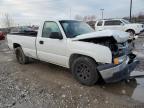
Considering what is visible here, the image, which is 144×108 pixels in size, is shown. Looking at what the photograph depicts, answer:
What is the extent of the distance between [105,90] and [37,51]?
9.29 feet

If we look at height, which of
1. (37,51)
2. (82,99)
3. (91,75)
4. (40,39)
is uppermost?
(40,39)

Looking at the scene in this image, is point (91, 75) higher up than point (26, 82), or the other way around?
point (91, 75)

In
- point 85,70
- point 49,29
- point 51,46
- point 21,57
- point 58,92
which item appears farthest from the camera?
point 21,57

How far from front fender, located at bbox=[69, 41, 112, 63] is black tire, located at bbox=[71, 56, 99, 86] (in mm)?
178

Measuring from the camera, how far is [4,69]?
6.88 metres

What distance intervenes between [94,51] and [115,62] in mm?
567

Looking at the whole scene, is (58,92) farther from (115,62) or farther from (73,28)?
(73,28)

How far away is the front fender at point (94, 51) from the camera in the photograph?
13.6 feet

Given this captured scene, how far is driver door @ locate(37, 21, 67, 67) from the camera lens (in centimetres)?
520

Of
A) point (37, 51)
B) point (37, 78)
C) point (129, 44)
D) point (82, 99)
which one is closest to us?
point (82, 99)

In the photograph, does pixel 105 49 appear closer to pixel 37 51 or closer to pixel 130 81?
pixel 130 81

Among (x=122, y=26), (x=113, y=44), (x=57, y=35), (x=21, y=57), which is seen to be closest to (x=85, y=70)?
(x=113, y=44)

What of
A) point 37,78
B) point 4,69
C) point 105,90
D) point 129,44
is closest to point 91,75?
point 105,90

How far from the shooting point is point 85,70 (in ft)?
15.4
